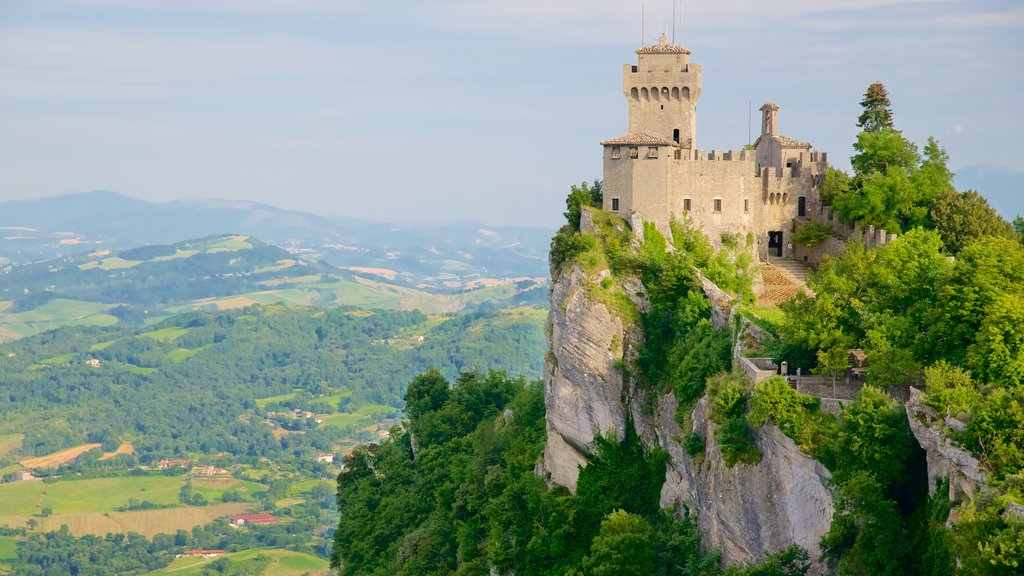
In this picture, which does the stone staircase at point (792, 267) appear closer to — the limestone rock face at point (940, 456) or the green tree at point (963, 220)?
the green tree at point (963, 220)

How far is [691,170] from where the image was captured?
7125cm

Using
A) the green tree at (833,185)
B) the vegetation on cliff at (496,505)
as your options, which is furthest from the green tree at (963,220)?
the vegetation on cliff at (496,505)

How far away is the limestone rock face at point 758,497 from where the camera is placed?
4844 cm

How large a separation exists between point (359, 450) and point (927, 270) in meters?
61.1

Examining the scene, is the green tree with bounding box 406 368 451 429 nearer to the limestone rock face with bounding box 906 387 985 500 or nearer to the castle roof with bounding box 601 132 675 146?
the castle roof with bounding box 601 132 675 146

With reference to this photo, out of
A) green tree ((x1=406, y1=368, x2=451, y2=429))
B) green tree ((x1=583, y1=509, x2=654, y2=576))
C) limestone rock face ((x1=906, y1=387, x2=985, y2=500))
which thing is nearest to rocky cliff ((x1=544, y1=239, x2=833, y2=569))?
green tree ((x1=583, y1=509, x2=654, y2=576))

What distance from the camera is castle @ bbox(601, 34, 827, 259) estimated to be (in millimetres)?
71125

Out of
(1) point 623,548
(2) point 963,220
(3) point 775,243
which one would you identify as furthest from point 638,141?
(1) point 623,548

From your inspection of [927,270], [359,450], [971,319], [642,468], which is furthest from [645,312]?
[359,450]

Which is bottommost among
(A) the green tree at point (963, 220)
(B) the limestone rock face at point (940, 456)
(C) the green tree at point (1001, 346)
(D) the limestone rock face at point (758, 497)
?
Result: (D) the limestone rock face at point (758, 497)

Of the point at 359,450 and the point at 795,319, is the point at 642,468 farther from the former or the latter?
the point at 359,450

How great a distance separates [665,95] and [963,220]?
54.8ft

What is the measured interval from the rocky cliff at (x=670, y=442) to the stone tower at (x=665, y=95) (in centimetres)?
1035

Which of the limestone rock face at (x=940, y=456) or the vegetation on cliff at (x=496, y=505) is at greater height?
the limestone rock face at (x=940, y=456)
